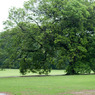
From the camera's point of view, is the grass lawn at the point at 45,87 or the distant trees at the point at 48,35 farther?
the distant trees at the point at 48,35

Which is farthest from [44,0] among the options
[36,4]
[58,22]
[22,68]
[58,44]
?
[22,68]

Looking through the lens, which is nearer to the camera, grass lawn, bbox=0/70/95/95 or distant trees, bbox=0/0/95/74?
grass lawn, bbox=0/70/95/95

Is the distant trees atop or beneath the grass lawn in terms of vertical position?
atop

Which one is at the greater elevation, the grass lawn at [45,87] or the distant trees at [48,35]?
the distant trees at [48,35]

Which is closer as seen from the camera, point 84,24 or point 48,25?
point 48,25

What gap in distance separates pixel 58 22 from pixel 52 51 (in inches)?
162

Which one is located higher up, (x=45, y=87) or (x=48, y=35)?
(x=48, y=35)

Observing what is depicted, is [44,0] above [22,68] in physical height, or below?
above

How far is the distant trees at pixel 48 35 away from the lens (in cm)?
3559

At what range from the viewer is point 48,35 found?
1423 inches

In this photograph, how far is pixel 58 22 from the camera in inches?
1455

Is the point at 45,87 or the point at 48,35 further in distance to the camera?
the point at 48,35

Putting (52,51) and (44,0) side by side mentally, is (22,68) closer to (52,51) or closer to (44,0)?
(52,51)

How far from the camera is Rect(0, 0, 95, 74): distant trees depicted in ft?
117
